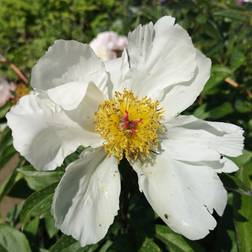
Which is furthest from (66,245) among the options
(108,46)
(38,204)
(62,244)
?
(108,46)

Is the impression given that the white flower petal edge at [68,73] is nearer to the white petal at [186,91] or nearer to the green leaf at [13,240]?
the white petal at [186,91]

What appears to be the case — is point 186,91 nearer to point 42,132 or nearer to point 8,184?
point 42,132

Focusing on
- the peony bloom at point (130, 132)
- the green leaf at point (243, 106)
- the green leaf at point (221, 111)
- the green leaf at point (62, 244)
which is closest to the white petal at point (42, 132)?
the peony bloom at point (130, 132)

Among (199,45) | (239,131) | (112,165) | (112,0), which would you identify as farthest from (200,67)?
(112,0)

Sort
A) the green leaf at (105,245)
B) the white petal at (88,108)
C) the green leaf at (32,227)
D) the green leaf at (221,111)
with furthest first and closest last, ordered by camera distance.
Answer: the green leaf at (32,227), the green leaf at (221,111), the green leaf at (105,245), the white petal at (88,108)

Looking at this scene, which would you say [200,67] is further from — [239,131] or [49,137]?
[49,137]

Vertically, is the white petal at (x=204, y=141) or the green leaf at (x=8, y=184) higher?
the white petal at (x=204, y=141)
